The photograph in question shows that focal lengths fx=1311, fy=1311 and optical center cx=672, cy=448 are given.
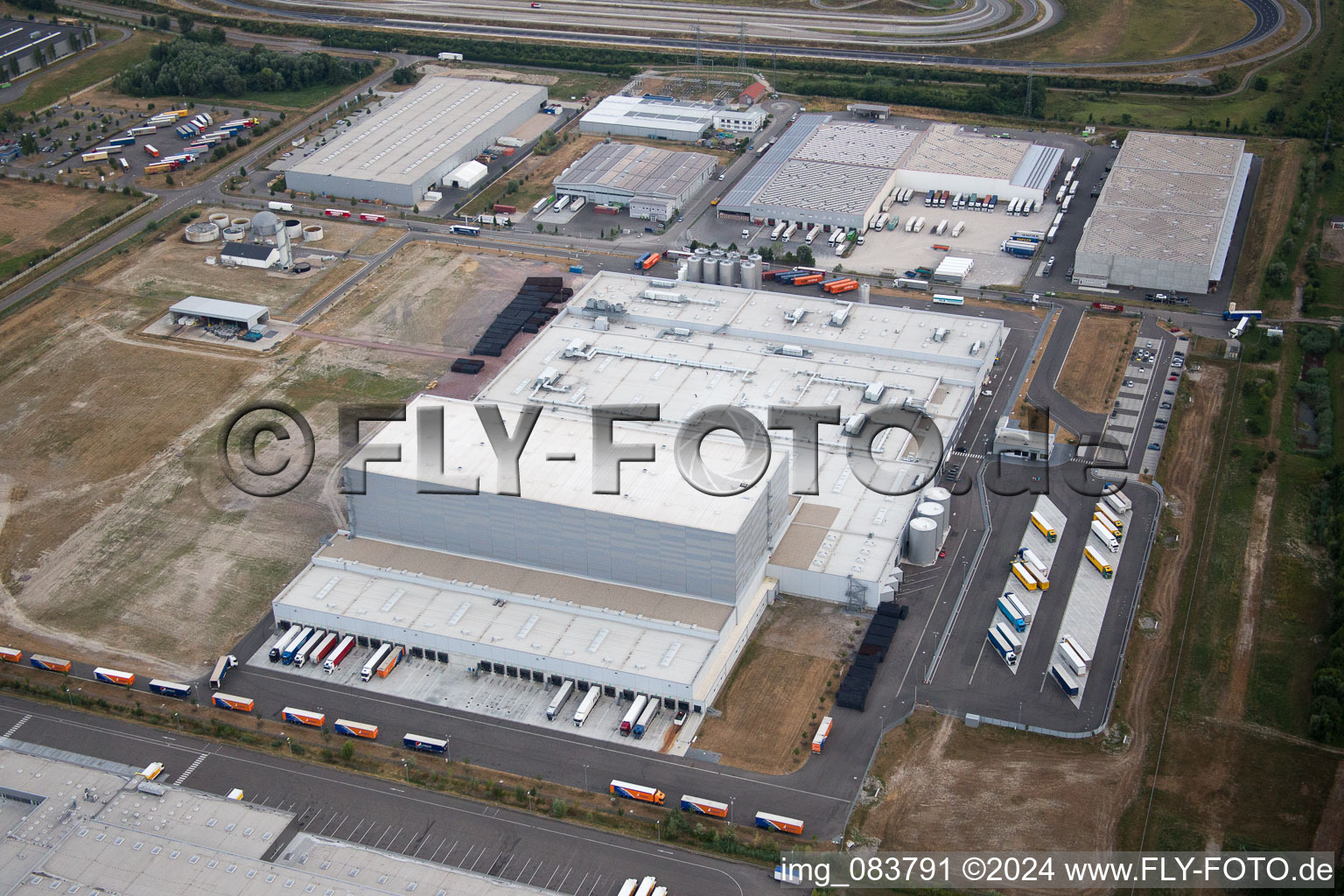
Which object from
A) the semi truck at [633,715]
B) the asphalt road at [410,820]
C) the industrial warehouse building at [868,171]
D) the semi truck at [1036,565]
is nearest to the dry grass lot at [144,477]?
the asphalt road at [410,820]

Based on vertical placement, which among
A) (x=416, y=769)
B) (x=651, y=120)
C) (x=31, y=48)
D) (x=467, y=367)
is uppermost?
(x=31, y=48)

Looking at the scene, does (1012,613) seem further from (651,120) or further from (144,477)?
(651,120)

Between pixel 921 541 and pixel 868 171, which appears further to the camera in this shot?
pixel 868 171

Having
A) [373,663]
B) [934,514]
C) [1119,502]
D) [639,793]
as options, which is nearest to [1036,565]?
[934,514]

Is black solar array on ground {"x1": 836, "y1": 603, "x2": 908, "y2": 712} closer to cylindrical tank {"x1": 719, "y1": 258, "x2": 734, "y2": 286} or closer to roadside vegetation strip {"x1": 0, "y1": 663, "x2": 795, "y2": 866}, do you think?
roadside vegetation strip {"x1": 0, "y1": 663, "x2": 795, "y2": 866}

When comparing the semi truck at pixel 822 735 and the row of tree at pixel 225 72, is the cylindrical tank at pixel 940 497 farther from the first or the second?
the row of tree at pixel 225 72

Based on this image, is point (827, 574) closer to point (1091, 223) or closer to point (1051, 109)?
point (1091, 223)

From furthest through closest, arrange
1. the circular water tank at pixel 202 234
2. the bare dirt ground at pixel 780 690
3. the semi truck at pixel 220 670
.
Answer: the circular water tank at pixel 202 234 < the semi truck at pixel 220 670 < the bare dirt ground at pixel 780 690
